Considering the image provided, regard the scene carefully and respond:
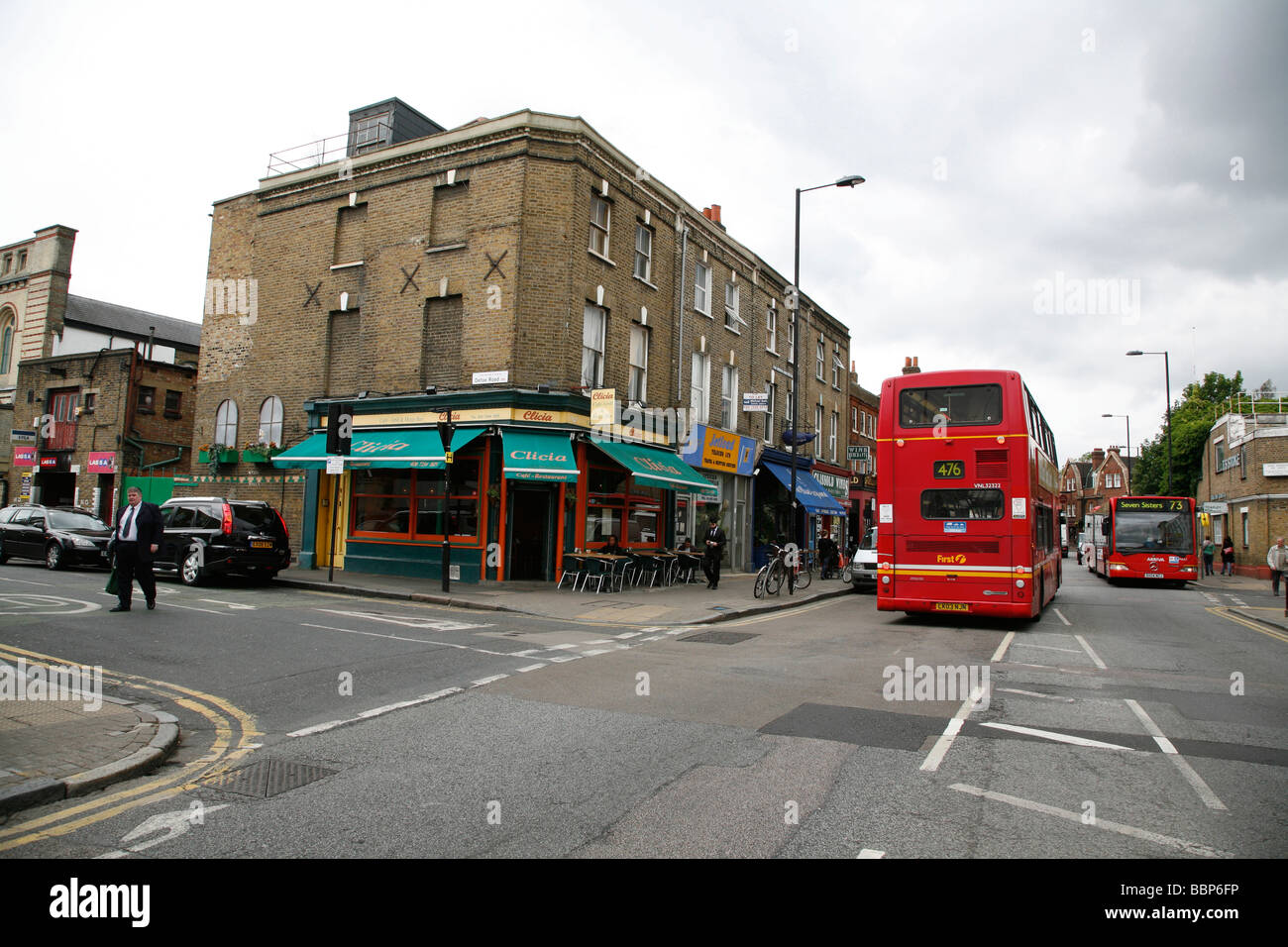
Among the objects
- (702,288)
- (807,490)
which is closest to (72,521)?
(702,288)

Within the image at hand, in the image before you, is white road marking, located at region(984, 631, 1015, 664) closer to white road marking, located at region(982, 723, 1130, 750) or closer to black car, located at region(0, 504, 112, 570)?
white road marking, located at region(982, 723, 1130, 750)

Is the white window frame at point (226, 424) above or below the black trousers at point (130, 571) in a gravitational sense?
above

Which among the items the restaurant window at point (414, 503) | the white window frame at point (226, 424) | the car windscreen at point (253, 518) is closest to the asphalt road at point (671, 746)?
the car windscreen at point (253, 518)

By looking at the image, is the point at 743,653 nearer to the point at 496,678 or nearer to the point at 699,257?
the point at 496,678

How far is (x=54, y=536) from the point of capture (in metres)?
18.6

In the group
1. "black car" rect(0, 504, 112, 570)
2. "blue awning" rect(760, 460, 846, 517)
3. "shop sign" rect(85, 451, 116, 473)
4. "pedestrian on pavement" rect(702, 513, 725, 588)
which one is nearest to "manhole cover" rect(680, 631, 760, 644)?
"pedestrian on pavement" rect(702, 513, 725, 588)

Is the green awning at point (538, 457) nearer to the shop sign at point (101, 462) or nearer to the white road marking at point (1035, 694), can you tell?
the white road marking at point (1035, 694)

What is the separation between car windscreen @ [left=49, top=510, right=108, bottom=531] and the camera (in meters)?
18.9

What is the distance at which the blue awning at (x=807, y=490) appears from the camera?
2753cm

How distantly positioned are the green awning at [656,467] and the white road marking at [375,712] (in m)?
11.1

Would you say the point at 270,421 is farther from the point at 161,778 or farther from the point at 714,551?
the point at 161,778
